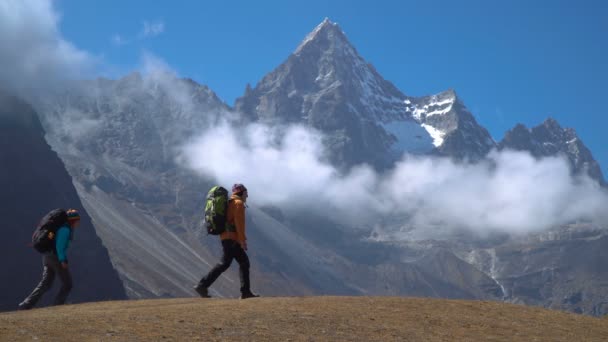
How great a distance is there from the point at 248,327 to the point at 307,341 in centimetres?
162

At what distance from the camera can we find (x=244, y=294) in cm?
2506

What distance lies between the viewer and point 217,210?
24.1 meters

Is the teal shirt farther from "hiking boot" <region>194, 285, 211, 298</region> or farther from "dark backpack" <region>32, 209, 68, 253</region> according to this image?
"hiking boot" <region>194, 285, 211, 298</region>

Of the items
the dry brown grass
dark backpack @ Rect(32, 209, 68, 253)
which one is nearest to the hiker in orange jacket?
the dry brown grass

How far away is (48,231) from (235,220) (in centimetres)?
557

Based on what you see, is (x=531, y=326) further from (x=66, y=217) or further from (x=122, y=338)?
(x=66, y=217)

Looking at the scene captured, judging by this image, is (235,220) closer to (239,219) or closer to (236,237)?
(239,219)

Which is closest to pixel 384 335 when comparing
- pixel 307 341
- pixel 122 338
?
pixel 307 341

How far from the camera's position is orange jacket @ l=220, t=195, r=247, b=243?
24.2 meters

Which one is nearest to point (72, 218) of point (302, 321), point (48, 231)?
point (48, 231)

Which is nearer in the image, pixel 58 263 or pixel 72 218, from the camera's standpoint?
pixel 58 263

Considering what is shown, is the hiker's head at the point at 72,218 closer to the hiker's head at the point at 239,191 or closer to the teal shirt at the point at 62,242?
the teal shirt at the point at 62,242

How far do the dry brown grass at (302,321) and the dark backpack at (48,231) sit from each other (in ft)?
7.34

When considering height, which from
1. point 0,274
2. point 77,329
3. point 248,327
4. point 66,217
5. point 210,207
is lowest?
point 77,329
